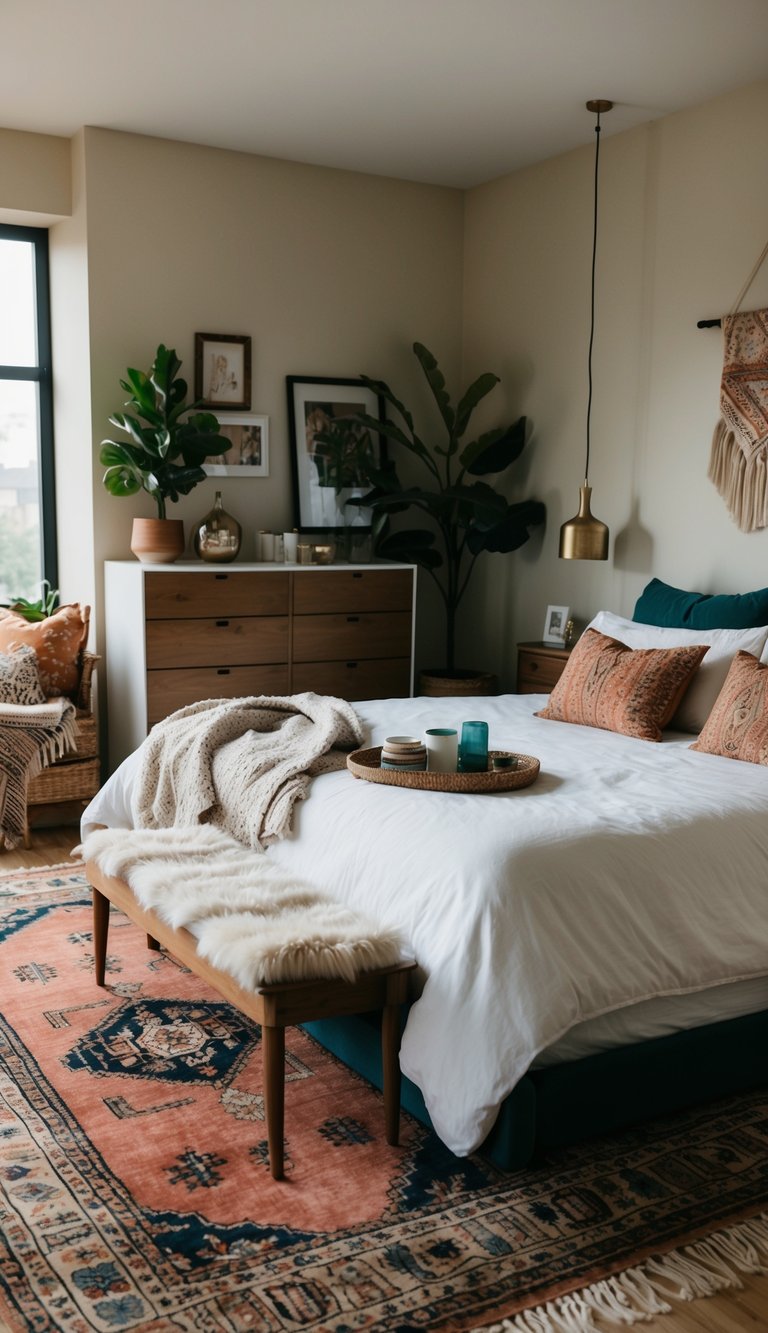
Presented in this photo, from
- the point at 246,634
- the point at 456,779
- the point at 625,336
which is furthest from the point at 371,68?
the point at 456,779

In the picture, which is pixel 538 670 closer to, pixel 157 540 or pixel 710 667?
pixel 710 667

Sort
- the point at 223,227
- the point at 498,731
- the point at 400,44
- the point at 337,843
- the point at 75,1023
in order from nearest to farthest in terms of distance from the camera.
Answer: the point at 337,843 < the point at 75,1023 < the point at 498,731 < the point at 400,44 < the point at 223,227

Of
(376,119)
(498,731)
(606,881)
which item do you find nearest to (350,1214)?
(606,881)

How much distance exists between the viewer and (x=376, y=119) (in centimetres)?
473

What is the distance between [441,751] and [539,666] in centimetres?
207

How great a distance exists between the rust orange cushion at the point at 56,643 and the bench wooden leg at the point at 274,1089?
2.85 metres

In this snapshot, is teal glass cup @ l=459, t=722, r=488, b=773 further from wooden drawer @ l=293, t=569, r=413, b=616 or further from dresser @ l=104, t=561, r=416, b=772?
wooden drawer @ l=293, t=569, r=413, b=616

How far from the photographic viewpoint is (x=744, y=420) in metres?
4.27

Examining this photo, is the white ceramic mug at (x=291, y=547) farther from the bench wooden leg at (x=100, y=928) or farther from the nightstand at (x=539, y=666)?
the bench wooden leg at (x=100, y=928)

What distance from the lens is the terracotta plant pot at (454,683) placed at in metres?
5.29

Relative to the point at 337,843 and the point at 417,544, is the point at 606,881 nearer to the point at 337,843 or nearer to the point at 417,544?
the point at 337,843

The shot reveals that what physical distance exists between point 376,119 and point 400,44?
80 centimetres

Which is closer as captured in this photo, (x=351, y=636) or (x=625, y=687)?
(x=625, y=687)

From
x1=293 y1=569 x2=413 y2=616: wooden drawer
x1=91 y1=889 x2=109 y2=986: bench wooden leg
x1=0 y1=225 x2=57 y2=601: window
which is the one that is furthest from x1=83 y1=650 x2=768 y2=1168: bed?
x1=0 y1=225 x2=57 y2=601: window
